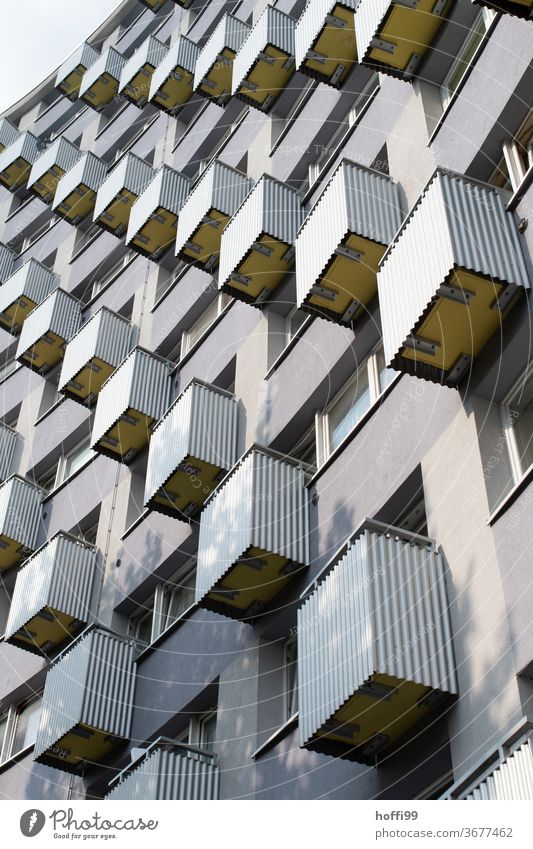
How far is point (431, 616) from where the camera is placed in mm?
12336

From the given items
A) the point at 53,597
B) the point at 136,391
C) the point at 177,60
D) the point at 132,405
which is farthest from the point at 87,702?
the point at 177,60

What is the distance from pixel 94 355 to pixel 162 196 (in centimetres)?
495

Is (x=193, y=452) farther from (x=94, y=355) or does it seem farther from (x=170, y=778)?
(x=94, y=355)

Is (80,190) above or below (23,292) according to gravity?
above

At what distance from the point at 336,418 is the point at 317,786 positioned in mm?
6440

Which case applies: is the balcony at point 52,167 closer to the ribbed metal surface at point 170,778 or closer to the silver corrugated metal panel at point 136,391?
the silver corrugated metal panel at point 136,391

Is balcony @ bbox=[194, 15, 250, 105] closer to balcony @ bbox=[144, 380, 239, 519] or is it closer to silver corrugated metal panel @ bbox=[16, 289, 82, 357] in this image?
silver corrugated metal panel @ bbox=[16, 289, 82, 357]

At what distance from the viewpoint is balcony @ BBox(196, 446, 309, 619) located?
16.3 metres

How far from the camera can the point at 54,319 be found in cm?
3038

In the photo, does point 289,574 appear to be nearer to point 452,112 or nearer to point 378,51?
point 452,112

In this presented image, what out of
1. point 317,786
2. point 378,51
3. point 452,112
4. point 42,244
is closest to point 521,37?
point 452,112

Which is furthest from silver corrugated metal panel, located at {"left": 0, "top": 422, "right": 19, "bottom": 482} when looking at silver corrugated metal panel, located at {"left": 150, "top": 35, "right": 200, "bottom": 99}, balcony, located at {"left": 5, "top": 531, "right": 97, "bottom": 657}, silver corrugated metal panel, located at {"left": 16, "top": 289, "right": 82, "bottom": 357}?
silver corrugated metal panel, located at {"left": 150, "top": 35, "right": 200, "bottom": 99}

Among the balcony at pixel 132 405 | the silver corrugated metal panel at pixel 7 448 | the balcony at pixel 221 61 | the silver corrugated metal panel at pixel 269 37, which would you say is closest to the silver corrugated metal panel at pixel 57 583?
the balcony at pixel 132 405

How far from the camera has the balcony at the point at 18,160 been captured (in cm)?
4250
